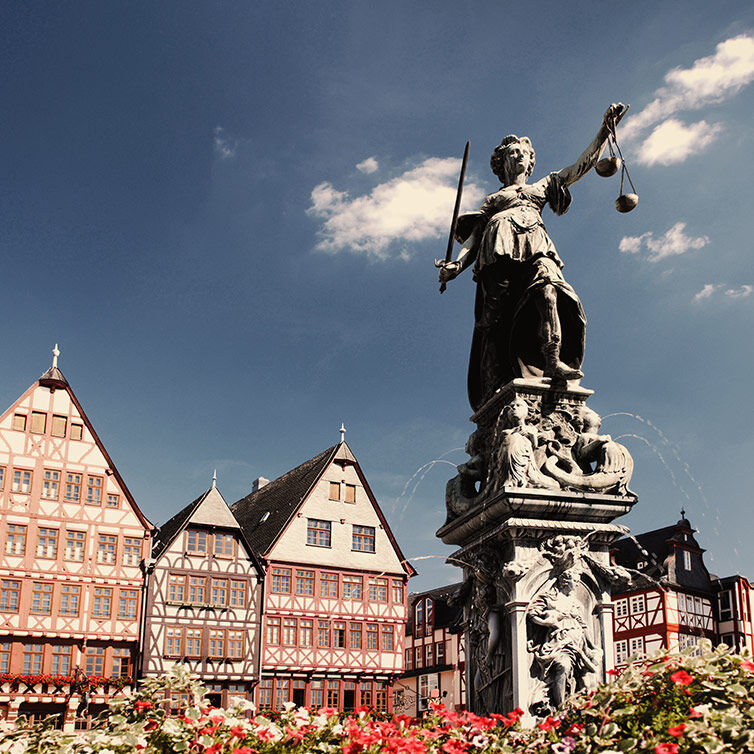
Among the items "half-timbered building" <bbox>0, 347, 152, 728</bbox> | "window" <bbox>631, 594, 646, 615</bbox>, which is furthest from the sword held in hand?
"window" <bbox>631, 594, 646, 615</bbox>

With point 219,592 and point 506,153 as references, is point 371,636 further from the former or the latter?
point 506,153

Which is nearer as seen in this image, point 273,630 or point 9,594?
point 9,594

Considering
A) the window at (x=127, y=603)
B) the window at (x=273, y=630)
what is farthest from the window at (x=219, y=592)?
the window at (x=127, y=603)

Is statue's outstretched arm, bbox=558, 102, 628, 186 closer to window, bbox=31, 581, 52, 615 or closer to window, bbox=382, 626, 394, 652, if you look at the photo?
window, bbox=31, 581, 52, 615

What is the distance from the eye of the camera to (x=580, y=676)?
5070 millimetres

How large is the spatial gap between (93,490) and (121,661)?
6.05 m

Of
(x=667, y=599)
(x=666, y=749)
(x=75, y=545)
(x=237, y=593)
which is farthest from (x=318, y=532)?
(x=666, y=749)

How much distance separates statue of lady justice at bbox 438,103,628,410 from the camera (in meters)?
6.04

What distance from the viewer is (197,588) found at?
107 ft

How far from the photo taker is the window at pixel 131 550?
3206 cm

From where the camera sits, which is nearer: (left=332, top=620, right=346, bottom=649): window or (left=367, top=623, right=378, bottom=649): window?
(left=332, top=620, right=346, bottom=649): window

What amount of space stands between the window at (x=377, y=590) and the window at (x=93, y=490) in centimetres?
1109

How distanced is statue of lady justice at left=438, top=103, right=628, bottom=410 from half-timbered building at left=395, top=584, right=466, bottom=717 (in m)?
40.1

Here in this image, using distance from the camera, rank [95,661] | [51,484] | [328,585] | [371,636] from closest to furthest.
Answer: [95,661]
[51,484]
[328,585]
[371,636]
